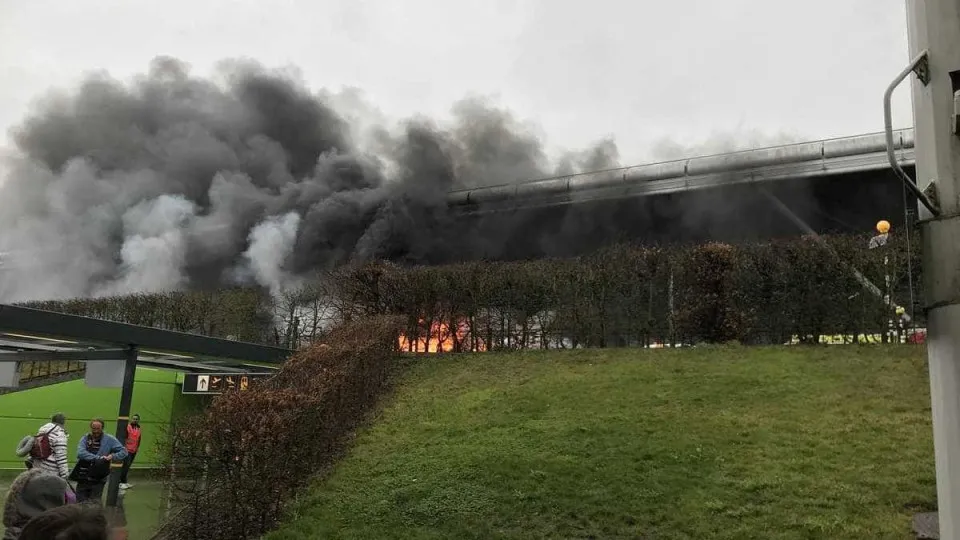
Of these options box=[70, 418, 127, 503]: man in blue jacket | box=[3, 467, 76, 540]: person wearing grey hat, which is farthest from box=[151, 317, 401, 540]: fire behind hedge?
box=[3, 467, 76, 540]: person wearing grey hat

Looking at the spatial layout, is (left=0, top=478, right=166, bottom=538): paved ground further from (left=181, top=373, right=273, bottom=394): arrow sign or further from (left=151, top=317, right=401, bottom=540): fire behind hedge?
(left=181, top=373, right=273, bottom=394): arrow sign

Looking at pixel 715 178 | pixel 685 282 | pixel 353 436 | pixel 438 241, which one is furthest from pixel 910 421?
pixel 438 241

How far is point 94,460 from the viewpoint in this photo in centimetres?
817

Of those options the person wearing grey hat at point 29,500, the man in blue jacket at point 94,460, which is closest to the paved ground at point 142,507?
the man in blue jacket at point 94,460

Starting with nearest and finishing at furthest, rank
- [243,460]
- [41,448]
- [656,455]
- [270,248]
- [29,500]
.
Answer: [29,500] < [41,448] < [243,460] < [656,455] < [270,248]

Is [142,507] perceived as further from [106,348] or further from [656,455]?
[656,455]

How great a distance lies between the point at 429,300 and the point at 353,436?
523cm

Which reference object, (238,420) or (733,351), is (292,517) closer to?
(238,420)

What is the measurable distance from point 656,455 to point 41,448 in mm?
6294

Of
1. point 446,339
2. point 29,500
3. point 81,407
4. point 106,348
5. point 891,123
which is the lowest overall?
point 81,407

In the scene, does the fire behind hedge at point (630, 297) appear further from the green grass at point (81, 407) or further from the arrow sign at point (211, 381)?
the arrow sign at point (211, 381)

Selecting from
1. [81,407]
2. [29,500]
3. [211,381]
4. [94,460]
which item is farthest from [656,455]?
[81,407]

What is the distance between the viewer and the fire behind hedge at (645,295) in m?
12.2

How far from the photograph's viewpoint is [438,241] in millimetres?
25531
